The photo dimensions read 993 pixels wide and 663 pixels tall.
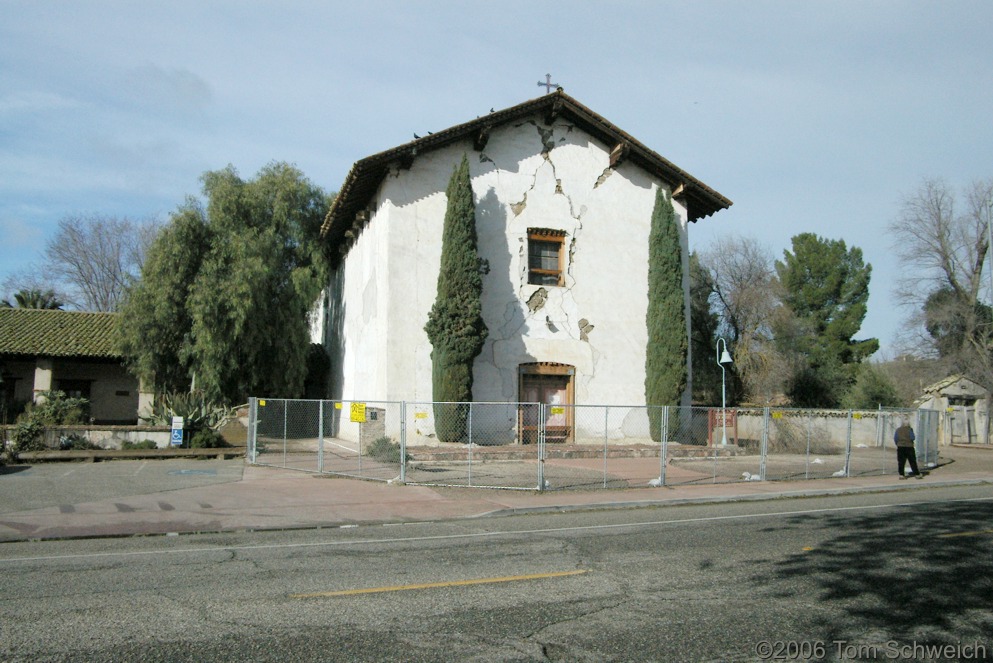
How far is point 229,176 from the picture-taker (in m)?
26.7

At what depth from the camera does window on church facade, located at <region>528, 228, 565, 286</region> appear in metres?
23.1

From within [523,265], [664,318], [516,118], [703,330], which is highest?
[516,118]

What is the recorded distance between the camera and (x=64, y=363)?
2870cm

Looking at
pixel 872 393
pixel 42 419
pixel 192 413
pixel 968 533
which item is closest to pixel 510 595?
pixel 968 533

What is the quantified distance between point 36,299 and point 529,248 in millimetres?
34423

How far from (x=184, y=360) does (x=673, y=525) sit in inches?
745

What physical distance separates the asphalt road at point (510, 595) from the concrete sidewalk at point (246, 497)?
3.45ft

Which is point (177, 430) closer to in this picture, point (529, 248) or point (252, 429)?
point (252, 429)

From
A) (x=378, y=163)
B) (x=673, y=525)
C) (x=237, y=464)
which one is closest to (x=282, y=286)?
(x=378, y=163)

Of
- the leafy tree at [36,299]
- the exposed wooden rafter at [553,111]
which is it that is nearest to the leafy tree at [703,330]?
the exposed wooden rafter at [553,111]

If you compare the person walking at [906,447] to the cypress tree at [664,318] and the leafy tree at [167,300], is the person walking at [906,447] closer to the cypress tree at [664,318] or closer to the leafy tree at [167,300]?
the cypress tree at [664,318]

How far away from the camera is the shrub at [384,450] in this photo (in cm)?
1861

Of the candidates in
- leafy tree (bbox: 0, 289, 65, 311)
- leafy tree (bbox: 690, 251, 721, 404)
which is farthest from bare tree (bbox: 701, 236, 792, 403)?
leafy tree (bbox: 0, 289, 65, 311)

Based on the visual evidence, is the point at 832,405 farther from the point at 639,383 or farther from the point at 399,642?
the point at 399,642
